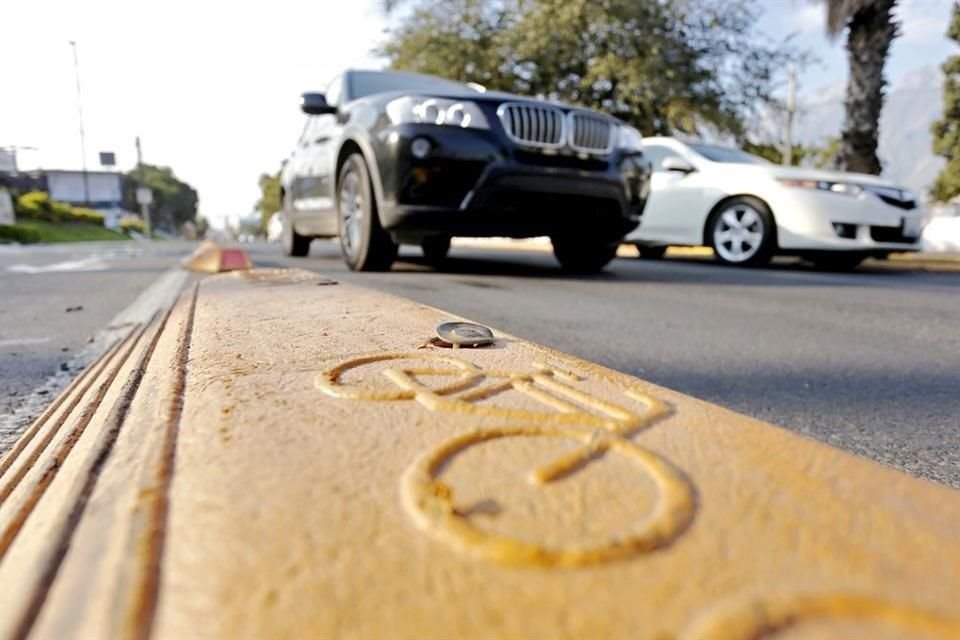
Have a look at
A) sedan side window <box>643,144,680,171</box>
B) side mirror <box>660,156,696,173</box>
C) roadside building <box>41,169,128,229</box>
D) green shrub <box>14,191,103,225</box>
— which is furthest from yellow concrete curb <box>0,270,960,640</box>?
roadside building <box>41,169,128,229</box>

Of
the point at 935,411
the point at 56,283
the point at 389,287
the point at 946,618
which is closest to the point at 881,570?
the point at 946,618

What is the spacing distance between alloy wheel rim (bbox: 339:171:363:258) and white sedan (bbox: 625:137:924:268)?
9.04 ft

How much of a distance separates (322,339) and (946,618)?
0.86 meters

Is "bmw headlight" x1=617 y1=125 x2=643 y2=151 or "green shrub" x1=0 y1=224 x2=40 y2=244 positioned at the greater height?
"bmw headlight" x1=617 y1=125 x2=643 y2=151

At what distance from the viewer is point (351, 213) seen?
180 inches

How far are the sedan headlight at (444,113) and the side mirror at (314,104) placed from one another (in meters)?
1.20

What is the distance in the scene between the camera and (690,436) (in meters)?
0.62

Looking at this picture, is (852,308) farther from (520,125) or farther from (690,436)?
(690,436)

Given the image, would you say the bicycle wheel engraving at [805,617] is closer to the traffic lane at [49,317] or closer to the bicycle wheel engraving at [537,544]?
the bicycle wheel engraving at [537,544]

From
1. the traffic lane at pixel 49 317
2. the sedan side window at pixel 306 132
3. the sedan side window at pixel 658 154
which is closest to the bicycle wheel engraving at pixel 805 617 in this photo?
the traffic lane at pixel 49 317

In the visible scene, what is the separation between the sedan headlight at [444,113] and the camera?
3594 mm

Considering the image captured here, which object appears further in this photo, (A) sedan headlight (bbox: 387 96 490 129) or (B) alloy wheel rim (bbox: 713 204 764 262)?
(B) alloy wheel rim (bbox: 713 204 764 262)

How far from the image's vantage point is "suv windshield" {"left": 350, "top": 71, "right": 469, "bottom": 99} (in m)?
4.72

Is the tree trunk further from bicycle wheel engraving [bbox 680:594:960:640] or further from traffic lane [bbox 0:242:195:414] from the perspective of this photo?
bicycle wheel engraving [bbox 680:594:960:640]
